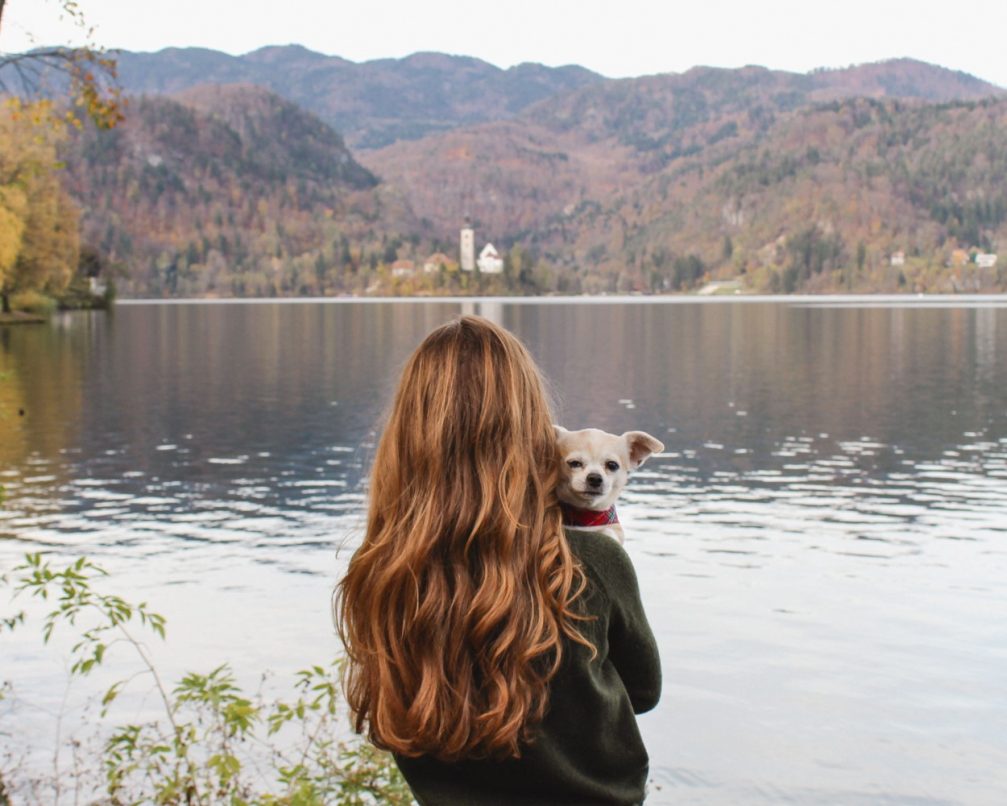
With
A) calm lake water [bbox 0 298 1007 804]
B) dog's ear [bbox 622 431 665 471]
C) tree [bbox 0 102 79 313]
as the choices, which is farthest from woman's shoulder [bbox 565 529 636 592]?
tree [bbox 0 102 79 313]

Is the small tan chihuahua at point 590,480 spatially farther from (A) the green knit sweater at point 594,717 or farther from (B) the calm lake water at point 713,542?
(B) the calm lake water at point 713,542

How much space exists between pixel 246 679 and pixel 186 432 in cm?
1879

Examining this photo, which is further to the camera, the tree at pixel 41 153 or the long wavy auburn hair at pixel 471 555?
the tree at pixel 41 153

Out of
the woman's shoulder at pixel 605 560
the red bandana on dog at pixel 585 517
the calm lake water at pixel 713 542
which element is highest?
the red bandana on dog at pixel 585 517

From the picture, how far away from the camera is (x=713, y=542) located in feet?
57.0

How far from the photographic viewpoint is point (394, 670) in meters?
2.95

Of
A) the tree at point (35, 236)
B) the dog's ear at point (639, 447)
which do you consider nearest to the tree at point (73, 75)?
the dog's ear at point (639, 447)

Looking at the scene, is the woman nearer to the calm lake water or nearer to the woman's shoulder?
the woman's shoulder

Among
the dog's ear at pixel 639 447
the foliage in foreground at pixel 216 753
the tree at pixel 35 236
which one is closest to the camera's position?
the dog's ear at pixel 639 447

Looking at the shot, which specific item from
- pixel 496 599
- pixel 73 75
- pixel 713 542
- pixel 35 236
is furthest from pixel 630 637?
pixel 35 236

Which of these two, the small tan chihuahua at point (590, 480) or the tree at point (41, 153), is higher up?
the tree at point (41, 153)

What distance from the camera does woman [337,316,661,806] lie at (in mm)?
2799

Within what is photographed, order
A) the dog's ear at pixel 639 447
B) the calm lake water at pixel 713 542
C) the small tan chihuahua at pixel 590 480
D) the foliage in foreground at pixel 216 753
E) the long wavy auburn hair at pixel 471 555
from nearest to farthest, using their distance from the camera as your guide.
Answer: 1. the long wavy auburn hair at pixel 471 555
2. the small tan chihuahua at pixel 590 480
3. the dog's ear at pixel 639 447
4. the foliage in foreground at pixel 216 753
5. the calm lake water at pixel 713 542

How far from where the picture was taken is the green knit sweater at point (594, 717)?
2824mm
